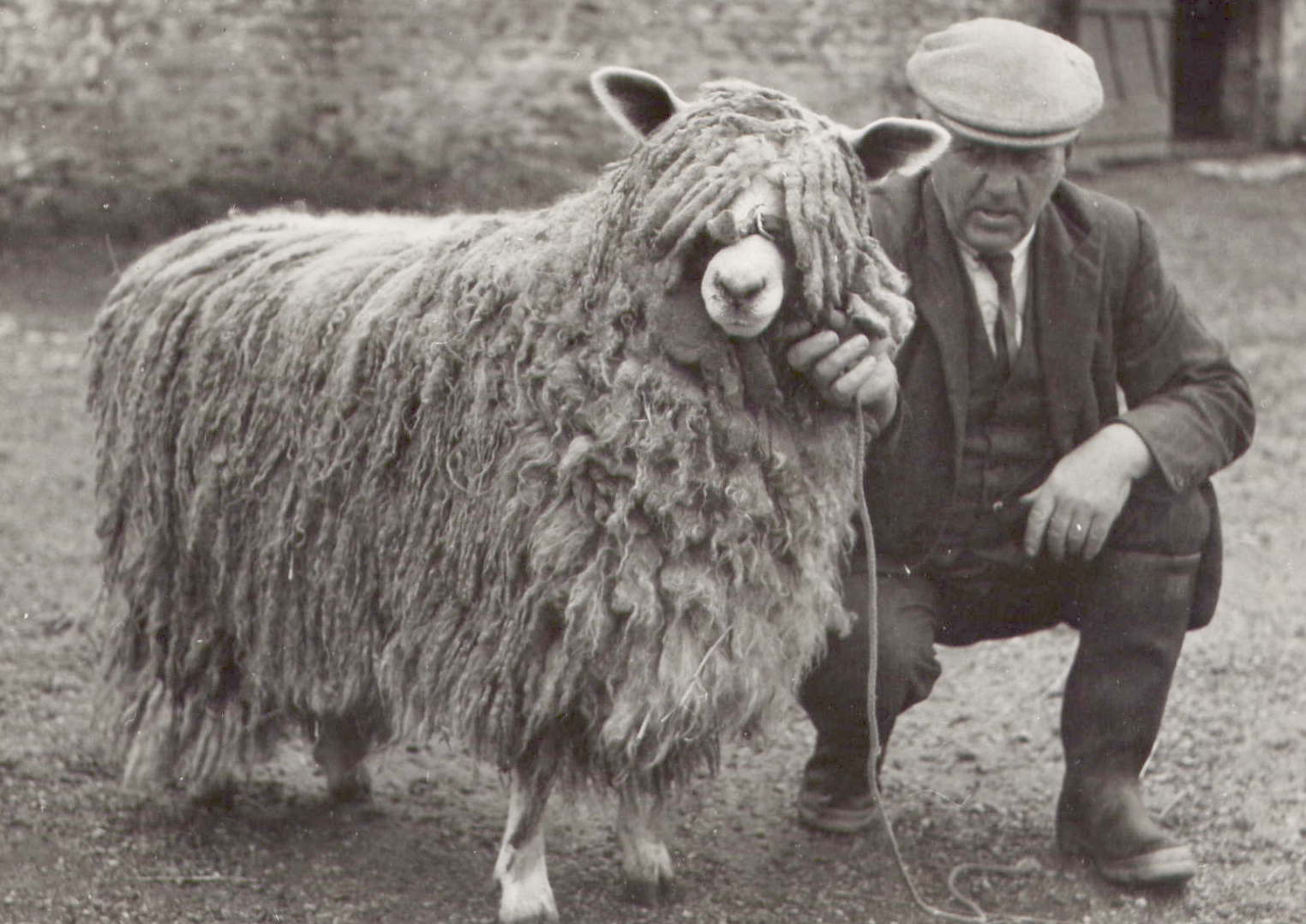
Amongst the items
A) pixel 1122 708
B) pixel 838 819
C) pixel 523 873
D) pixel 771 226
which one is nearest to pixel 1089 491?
pixel 1122 708

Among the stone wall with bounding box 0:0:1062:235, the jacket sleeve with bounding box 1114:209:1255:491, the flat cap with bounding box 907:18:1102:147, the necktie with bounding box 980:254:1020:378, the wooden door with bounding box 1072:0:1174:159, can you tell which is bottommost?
the wooden door with bounding box 1072:0:1174:159

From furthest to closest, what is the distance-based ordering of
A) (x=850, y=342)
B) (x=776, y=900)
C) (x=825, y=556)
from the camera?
1. (x=776, y=900)
2. (x=825, y=556)
3. (x=850, y=342)

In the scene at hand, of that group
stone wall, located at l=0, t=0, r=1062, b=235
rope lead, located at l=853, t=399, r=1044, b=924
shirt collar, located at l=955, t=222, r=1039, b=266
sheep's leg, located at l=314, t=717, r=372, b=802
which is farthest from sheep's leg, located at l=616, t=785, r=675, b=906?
stone wall, located at l=0, t=0, r=1062, b=235

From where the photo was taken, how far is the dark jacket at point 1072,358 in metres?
3.38

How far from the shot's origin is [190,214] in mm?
9117

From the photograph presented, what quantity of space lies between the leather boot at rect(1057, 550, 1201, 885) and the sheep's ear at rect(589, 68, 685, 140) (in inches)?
49.7

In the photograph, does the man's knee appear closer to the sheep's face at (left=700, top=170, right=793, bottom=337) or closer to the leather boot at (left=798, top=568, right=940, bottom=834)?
the leather boot at (left=798, top=568, right=940, bottom=834)

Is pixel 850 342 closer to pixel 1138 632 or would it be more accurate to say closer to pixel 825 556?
pixel 825 556

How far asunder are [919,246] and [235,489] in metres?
1.38

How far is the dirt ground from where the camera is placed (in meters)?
3.31

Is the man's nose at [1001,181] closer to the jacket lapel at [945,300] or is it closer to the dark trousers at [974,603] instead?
the jacket lapel at [945,300]

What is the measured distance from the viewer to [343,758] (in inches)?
146

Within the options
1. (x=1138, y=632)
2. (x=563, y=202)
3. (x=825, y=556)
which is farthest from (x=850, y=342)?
(x=1138, y=632)

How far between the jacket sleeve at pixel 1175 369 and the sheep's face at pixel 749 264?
1017 millimetres
